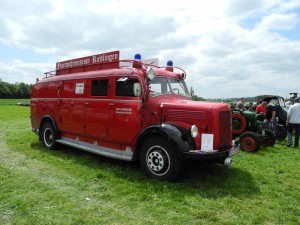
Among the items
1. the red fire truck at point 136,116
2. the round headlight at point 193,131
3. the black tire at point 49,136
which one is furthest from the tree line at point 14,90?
the round headlight at point 193,131

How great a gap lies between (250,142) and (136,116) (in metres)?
4.75

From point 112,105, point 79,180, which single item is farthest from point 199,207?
point 112,105

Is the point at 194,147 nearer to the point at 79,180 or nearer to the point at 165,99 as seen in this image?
the point at 165,99

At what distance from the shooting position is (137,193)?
5.21m

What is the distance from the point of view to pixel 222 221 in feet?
13.7

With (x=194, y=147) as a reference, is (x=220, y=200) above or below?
below

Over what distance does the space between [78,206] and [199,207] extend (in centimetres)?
200

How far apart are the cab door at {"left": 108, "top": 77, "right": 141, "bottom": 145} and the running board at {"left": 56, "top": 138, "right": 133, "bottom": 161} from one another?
275mm

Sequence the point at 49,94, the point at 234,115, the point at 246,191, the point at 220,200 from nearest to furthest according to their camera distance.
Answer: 1. the point at 220,200
2. the point at 246,191
3. the point at 49,94
4. the point at 234,115

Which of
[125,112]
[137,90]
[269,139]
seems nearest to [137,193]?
[125,112]

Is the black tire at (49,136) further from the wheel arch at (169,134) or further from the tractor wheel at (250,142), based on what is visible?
the tractor wheel at (250,142)

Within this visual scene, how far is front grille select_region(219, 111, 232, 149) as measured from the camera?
5910mm

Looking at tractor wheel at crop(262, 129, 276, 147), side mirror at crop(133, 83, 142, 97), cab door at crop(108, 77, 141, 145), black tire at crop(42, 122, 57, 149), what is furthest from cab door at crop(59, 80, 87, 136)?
tractor wheel at crop(262, 129, 276, 147)

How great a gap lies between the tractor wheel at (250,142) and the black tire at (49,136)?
6128 mm
